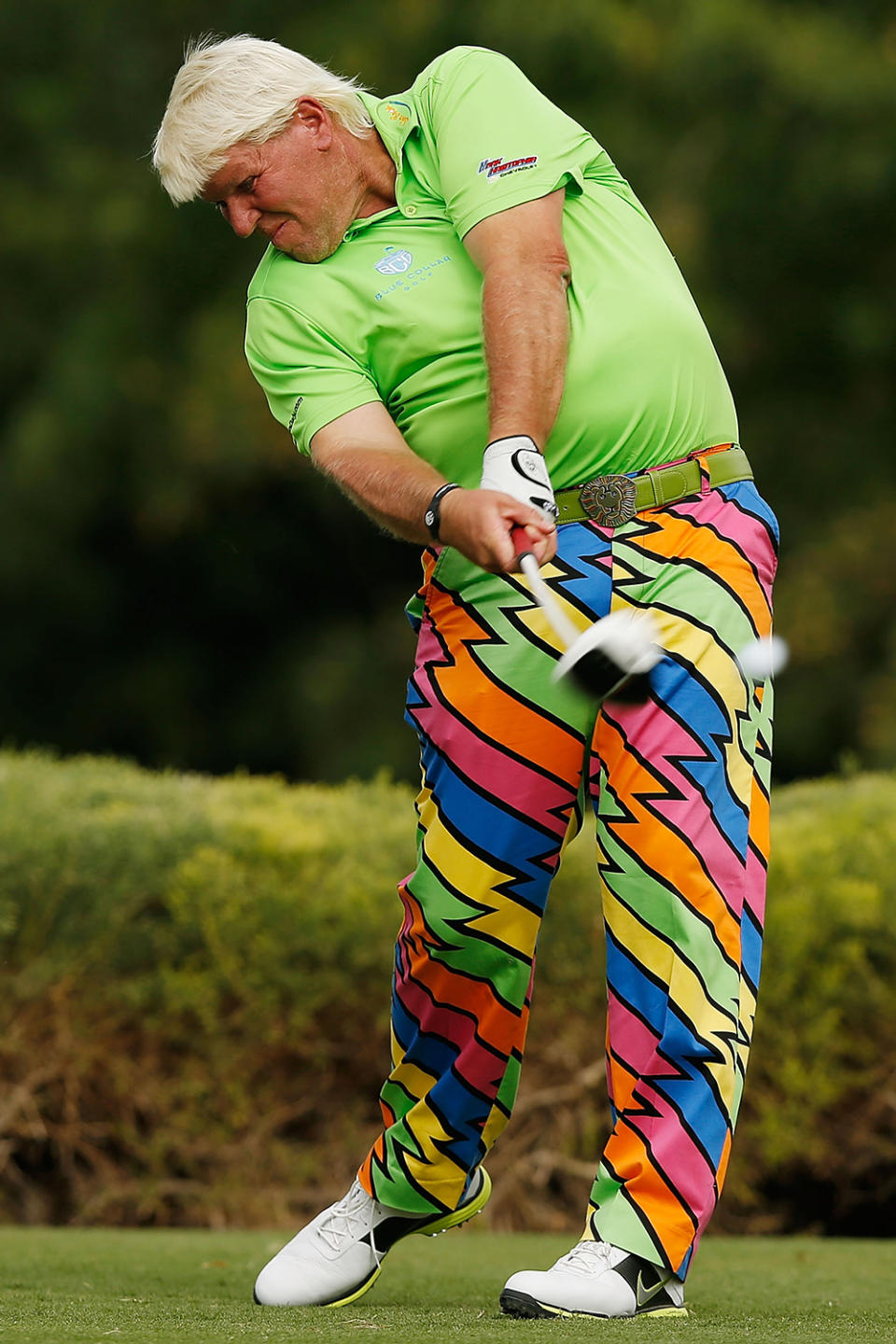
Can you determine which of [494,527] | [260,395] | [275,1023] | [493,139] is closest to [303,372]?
[493,139]

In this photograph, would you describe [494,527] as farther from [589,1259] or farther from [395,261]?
[589,1259]

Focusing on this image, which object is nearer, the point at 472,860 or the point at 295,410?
the point at 472,860

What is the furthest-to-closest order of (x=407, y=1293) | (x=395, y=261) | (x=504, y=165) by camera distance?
(x=407, y=1293) → (x=395, y=261) → (x=504, y=165)

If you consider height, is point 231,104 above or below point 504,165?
above

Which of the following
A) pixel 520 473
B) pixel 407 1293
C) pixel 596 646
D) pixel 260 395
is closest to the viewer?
pixel 596 646

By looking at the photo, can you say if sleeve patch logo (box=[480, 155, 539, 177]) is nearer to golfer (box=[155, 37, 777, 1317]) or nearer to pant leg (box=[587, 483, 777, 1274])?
golfer (box=[155, 37, 777, 1317])

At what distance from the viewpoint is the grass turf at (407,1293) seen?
8.13ft

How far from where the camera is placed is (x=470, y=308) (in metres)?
2.97

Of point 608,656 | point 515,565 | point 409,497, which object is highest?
point 409,497

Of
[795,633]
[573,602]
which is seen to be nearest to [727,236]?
[795,633]

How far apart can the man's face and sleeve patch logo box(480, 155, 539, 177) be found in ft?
0.88

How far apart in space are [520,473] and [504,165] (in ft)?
1.83

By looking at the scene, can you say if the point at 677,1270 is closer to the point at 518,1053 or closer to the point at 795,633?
the point at 518,1053

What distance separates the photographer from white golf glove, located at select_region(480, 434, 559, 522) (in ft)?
8.77
